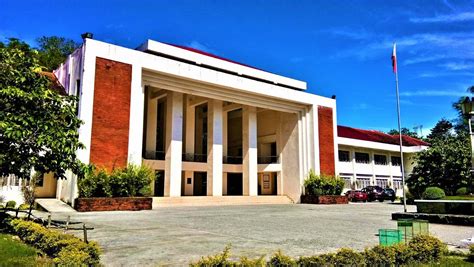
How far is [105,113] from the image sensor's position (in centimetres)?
1952

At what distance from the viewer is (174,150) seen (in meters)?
24.9

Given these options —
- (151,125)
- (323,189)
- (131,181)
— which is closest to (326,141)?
(323,189)

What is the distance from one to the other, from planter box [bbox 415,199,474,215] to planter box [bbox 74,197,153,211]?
39.8 feet

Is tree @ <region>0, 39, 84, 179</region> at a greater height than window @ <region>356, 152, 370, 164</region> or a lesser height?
lesser

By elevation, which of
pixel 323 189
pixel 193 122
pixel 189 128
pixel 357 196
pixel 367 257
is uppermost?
pixel 193 122

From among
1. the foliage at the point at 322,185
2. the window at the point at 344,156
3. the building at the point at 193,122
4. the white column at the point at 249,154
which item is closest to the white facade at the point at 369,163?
the window at the point at 344,156

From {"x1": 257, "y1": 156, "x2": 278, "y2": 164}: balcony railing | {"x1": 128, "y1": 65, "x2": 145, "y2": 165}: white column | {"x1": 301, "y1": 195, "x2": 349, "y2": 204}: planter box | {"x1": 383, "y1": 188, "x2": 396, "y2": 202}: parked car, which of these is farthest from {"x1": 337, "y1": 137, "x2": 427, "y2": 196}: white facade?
{"x1": 128, "y1": 65, "x2": 145, "y2": 165}: white column

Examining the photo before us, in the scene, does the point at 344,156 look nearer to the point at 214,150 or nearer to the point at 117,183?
the point at 214,150

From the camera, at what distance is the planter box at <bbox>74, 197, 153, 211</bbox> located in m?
16.8

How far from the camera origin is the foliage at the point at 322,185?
27359 mm

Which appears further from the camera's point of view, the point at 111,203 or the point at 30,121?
the point at 111,203

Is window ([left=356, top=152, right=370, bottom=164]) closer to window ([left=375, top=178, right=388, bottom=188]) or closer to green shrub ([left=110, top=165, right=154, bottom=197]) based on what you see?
window ([left=375, top=178, right=388, bottom=188])

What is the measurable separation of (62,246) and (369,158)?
38.5 meters

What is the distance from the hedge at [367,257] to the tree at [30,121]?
6045mm
